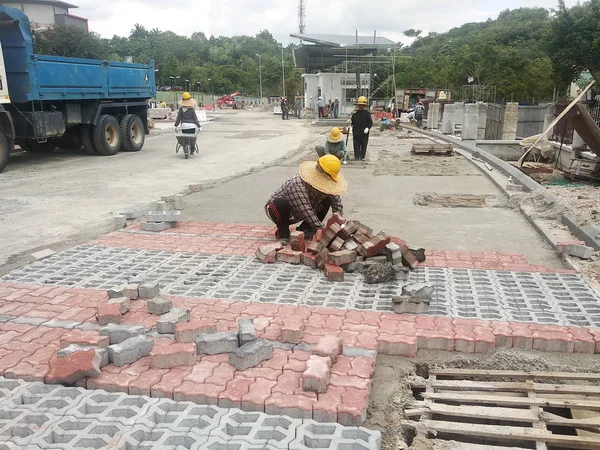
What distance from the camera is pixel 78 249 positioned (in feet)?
19.1

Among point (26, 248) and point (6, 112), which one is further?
point (6, 112)

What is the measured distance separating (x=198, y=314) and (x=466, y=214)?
4.66 metres

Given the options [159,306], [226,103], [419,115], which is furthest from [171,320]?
[226,103]

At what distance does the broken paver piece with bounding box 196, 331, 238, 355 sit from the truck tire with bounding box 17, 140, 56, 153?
12928mm

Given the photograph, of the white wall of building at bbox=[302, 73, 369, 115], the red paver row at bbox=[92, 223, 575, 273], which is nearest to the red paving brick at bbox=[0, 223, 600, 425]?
the red paver row at bbox=[92, 223, 575, 273]

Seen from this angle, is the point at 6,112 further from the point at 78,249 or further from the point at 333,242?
the point at 333,242

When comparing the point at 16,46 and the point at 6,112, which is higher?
the point at 16,46

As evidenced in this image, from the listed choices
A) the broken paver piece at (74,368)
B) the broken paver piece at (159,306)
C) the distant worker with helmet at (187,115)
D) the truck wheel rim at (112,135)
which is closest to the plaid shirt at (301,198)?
the broken paver piece at (159,306)

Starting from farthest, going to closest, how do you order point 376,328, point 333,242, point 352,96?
point 352,96, point 333,242, point 376,328

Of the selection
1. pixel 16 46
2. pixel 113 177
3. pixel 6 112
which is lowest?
pixel 113 177

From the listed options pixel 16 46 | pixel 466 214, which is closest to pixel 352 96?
pixel 16 46

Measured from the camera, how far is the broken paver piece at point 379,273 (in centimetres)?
472

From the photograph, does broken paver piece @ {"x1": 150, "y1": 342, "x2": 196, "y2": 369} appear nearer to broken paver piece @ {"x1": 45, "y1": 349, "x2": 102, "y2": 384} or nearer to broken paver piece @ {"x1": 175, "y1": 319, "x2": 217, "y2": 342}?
broken paver piece @ {"x1": 175, "y1": 319, "x2": 217, "y2": 342}

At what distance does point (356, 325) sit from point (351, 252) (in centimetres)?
114
